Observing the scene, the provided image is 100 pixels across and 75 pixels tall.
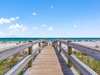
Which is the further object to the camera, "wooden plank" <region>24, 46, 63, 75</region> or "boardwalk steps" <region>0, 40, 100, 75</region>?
"wooden plank" <region>24, 46, 63, 75</region>

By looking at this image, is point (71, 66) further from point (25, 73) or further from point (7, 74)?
point (7, 74)

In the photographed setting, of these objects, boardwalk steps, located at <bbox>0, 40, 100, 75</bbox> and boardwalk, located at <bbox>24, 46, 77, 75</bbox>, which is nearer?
boardwalk steps, located at <bbox>0, 40, 100, 75</bbox>

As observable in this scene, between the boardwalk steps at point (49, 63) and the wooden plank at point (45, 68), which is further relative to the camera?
the wooden plank at point (45, 68)

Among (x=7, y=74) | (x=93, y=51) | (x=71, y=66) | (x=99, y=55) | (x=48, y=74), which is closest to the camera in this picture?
(x=99, y=55)

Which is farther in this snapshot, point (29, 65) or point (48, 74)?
point (29, 65)

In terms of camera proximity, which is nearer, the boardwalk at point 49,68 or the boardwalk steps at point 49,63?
the boardwalk steps at point 49,63

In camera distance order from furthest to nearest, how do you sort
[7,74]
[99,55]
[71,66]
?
1. [71,66]
2. [7,74]
3. [99,55]

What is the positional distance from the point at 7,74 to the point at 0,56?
0.55 meters

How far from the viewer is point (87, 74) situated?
3.01m

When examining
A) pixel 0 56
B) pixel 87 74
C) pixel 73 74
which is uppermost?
pixel 0 56

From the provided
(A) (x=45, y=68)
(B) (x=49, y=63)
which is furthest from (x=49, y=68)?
(B) (x=49, y=63)

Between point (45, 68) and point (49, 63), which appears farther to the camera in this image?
point (49, 63)

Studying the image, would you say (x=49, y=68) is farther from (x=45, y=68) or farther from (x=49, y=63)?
(x=49, y=63)

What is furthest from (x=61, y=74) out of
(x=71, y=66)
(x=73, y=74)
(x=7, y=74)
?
(x=7, y=74)
